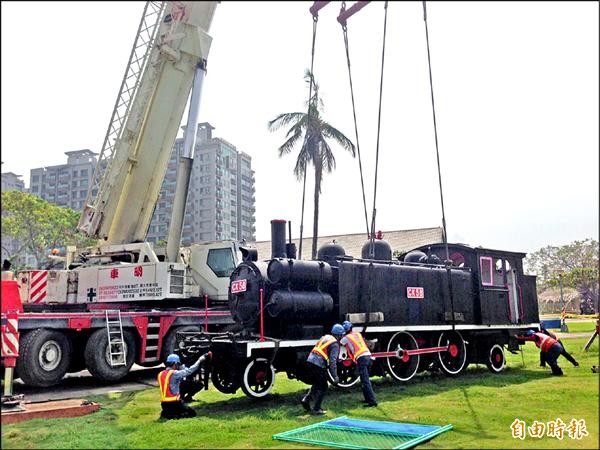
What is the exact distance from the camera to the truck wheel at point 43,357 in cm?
974

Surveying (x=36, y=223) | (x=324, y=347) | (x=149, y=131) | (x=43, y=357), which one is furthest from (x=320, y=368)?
(x=36, y=223)

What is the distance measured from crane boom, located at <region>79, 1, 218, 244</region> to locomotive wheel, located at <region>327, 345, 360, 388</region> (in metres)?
5.94

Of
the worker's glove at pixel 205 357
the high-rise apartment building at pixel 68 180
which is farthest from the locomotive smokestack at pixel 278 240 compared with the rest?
the high-rise apartment building at pixel 68 180

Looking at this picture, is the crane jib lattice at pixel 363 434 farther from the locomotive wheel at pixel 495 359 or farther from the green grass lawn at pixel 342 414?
the locomotive wheel at pixel 495 359

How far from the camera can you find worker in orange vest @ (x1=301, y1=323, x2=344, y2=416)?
8078 millimetres

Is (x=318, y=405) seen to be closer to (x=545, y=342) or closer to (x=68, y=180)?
(x=545, y=342)

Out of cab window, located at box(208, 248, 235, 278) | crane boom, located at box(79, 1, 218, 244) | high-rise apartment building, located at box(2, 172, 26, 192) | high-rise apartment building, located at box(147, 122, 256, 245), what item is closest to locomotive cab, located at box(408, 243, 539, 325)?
cab window, located at box(208, 248, 235, 278)

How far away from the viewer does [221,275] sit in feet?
43.1

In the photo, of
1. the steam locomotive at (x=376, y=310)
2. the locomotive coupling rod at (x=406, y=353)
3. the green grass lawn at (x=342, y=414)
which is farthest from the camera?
the locomotive coupling rod at (x=406, y=353)

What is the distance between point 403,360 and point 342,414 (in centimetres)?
349

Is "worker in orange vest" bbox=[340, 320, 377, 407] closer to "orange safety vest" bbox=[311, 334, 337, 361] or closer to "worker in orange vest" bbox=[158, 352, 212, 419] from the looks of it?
"orange safety vest" bbox=[311, 334, 337, 361]

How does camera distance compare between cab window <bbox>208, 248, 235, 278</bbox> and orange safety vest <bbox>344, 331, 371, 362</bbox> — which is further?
cab window <bbox>208, 248, 235, 278</bbox>

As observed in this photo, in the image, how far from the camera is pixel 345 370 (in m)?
10.2

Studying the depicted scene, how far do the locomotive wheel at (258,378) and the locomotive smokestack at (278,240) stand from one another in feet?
6.92
